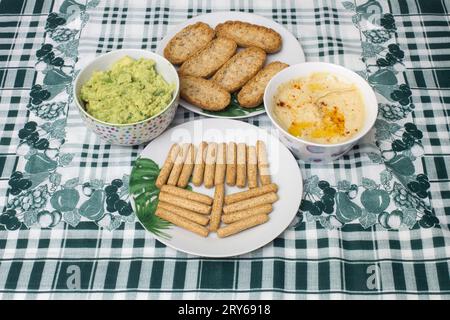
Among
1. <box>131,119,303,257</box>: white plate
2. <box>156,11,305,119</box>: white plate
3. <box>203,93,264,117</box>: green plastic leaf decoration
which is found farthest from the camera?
<box>156,11,305,119</box>: white plate

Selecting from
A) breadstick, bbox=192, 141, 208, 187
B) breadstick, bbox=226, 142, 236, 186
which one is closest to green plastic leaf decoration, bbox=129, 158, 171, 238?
breadstick, bbox=192, 141, 208, 187

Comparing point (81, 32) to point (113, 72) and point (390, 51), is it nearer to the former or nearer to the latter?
point (113, 72)

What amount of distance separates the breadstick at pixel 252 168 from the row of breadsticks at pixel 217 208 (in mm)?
28

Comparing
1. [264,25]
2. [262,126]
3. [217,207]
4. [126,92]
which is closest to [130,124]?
[126,92]

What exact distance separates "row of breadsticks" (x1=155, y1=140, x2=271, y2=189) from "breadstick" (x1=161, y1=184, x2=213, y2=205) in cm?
3

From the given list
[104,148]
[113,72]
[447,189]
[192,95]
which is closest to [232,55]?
[192,95]

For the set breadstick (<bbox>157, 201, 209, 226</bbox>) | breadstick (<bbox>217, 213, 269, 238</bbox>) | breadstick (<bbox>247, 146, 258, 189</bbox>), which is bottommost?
breadstick (<bbox>217, 213, 269, 238</bbox>)

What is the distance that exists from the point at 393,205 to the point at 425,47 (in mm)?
786

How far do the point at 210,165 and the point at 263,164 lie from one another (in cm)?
17

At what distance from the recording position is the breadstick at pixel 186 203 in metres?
1.42

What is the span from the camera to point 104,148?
1626 millimetres

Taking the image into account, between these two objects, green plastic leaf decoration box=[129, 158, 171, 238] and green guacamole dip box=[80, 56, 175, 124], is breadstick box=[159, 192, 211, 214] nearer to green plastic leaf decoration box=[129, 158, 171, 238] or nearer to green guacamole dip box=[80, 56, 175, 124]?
green plastic leaf decoration box=[129, 158, 171, 238]

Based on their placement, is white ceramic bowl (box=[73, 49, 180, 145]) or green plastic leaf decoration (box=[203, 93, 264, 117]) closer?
white ceramic bowl (box=[73, 49, 180, 145])

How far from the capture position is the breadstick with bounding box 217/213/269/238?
1.37 m
